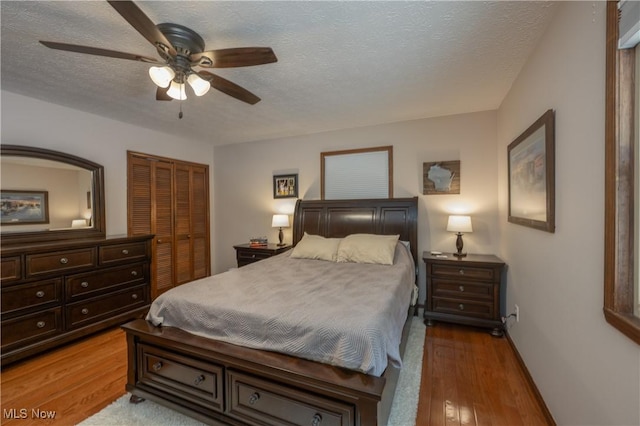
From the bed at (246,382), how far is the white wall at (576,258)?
89 centimetres

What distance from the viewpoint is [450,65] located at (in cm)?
219

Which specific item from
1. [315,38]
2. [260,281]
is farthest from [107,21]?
[260,281]

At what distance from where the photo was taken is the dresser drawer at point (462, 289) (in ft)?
9.37

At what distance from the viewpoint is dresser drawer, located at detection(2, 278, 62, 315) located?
2.29m

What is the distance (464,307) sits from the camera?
116 inches

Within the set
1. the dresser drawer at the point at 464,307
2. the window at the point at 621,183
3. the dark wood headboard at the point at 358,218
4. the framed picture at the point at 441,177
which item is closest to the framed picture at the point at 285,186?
the dark wood headboard at the point at 358,218

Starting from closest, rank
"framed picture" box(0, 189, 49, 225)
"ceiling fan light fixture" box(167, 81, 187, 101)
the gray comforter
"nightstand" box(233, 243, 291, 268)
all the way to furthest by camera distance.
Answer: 1. the gray comforter
2. "ceiling fan light fixture" box(167, 81, 187, 101)
3. "framed picture" box(0, 189, 49, 225)
4. "nightstand" box(233, 243, 291, 268)

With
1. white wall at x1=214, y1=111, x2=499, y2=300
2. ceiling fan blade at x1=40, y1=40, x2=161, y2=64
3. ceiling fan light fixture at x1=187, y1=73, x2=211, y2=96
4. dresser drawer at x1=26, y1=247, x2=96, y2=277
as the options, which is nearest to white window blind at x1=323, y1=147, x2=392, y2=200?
white wall at x1=214, y1=111, x2=499, y2=300

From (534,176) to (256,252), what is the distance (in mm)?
3279

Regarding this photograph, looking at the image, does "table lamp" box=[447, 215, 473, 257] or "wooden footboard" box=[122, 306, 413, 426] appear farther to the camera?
"table lamp" box=[447, 215, 473, 257]

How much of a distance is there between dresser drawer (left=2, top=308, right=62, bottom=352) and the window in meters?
4.01

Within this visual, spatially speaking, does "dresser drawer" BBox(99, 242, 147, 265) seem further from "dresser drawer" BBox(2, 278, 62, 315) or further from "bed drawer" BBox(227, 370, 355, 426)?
"bed drawer" BBox(227, 370, 355, 426)

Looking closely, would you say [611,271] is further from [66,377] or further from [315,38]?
[66,377]

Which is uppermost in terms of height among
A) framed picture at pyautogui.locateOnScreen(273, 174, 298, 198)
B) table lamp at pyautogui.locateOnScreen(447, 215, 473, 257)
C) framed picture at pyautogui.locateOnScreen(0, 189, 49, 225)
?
framed picture at pyautogui.locateOnScreen(273, 174, 298, 198)
